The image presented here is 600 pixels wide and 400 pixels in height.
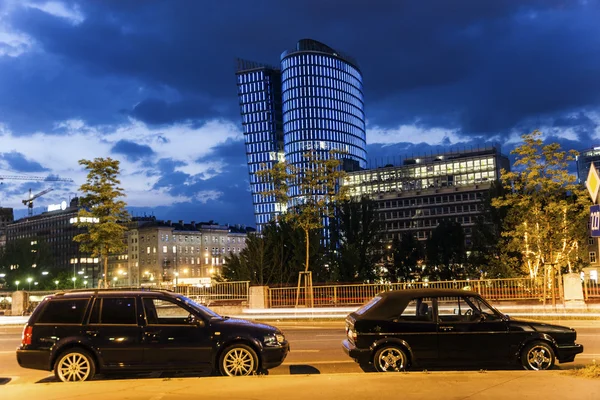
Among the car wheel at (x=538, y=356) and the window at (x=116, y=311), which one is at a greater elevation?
the window at (x=116, y=311)

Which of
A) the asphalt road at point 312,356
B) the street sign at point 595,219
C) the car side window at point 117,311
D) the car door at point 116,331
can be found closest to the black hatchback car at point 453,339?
the asphalt road at point 312,356

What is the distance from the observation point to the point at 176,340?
428 inches

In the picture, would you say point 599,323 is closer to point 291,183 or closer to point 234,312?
point 234,312

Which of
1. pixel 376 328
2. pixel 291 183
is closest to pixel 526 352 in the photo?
pixel 376 328

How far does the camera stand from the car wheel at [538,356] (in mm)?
11125

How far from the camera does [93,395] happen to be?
863cm

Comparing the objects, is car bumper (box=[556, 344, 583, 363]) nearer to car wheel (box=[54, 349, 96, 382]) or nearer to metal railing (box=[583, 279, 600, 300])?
car wheel (box=[54, 349, 96, 382])

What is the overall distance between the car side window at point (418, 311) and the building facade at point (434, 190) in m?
127

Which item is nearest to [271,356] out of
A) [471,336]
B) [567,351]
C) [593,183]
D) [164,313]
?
[164,313]

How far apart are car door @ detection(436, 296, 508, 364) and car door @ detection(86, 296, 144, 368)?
5.75 metres

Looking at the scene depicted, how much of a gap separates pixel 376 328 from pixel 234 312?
18522 mm

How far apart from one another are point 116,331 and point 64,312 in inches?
45.1

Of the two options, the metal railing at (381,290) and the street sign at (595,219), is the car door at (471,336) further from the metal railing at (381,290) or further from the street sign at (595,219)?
the metal railing at (381,290)

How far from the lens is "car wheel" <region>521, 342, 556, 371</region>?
1112 centimetres
